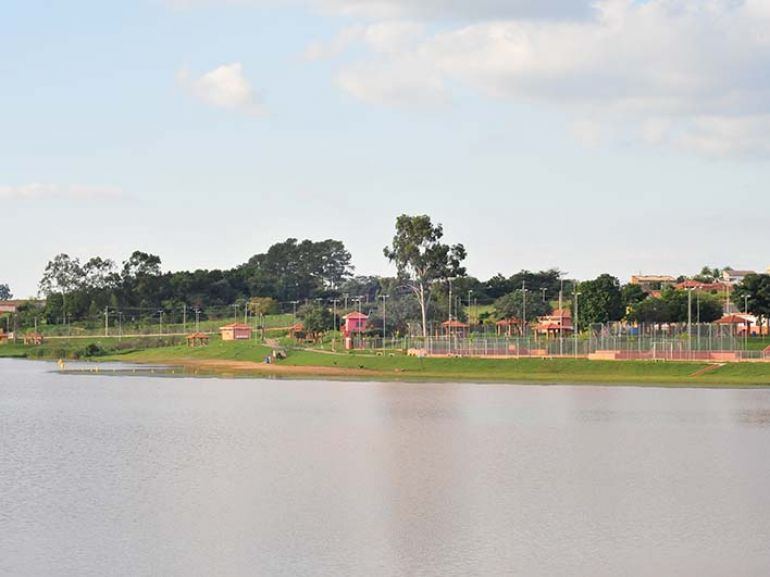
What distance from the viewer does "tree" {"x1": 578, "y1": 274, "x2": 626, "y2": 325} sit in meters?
146

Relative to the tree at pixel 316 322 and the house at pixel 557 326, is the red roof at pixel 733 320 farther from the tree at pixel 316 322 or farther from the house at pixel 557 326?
the tree at pixel 316 322

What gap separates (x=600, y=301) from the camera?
479ft

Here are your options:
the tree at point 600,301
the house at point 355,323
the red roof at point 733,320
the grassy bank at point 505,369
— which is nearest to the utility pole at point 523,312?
the tree at point 600,301

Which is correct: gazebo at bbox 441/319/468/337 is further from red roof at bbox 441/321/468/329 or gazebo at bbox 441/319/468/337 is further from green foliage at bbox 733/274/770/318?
green foliage at bbox 733/274/770/318

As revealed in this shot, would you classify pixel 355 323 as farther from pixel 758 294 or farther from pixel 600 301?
pixel 758 294

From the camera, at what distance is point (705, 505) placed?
42.9m

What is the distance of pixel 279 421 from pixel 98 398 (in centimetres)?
2922

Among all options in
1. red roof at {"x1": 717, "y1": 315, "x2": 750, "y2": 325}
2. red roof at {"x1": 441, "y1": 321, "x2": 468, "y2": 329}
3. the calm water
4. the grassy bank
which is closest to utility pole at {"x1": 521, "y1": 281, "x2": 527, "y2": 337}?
red roof at {"x1": 441, "y1": 321, "x2": 468, "y2": 329}

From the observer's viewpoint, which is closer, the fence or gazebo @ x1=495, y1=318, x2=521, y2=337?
the fence

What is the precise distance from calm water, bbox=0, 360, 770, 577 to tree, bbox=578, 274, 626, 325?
61.9m

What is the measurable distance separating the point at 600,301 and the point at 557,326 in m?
12.6

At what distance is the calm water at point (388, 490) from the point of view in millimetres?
34250

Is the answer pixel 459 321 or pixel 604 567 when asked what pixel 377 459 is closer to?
pixel 604 567

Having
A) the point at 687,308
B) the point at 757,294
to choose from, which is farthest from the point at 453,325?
the point at 757,294
